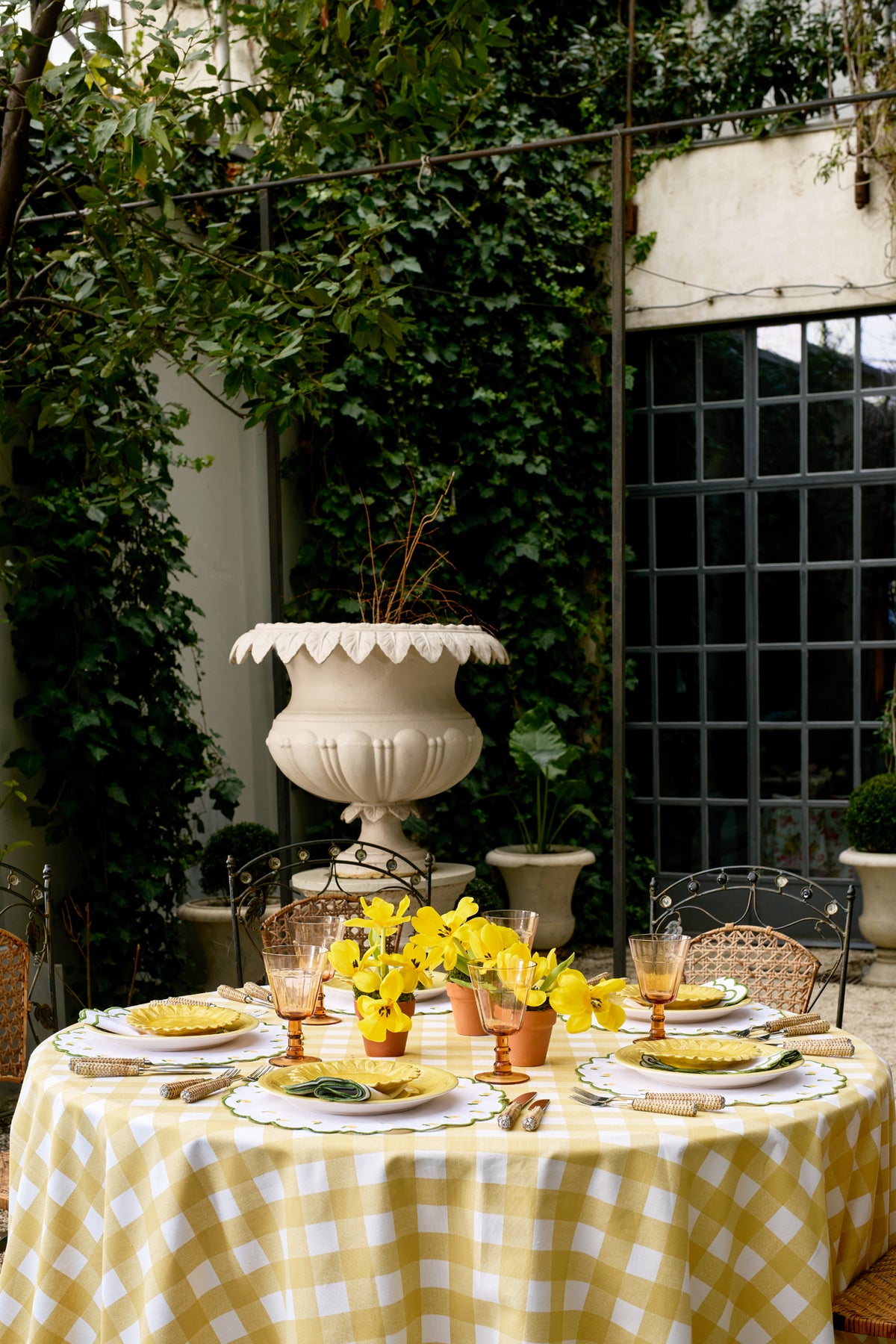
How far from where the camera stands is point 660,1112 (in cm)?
155

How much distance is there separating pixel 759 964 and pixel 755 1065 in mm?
844

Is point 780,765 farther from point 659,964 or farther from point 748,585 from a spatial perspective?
point 659,964

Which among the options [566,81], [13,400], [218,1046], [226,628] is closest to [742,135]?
[566,81]

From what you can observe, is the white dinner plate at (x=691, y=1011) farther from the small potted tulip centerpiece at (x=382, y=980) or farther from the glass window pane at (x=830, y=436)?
the glass window pane at (x=830, y=436)

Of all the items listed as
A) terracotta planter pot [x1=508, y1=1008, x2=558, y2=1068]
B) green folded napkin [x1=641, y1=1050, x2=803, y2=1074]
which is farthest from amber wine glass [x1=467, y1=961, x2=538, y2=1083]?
green folded napkin [x1=641, y1=1050, x2=803, y2=1074]

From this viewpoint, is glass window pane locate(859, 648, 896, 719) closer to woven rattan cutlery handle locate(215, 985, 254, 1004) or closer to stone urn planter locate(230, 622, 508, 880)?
stone urn planter locate(230, 622, 508, 880)

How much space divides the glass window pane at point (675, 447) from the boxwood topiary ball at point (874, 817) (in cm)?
180

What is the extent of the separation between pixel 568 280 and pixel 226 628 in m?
2.39

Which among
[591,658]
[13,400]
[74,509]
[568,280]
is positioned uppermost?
[568,280]

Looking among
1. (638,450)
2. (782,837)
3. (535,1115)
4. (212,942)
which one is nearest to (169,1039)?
(535,1115)

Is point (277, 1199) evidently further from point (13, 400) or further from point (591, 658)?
point (591, 658)

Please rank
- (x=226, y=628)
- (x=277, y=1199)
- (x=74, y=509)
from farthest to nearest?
1. (x=226, y=628)
2. (x=74, y=509)
3. (x=277, y=1199)

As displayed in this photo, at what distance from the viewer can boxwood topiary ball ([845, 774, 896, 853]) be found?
5531 mm

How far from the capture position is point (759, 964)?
257 cm
